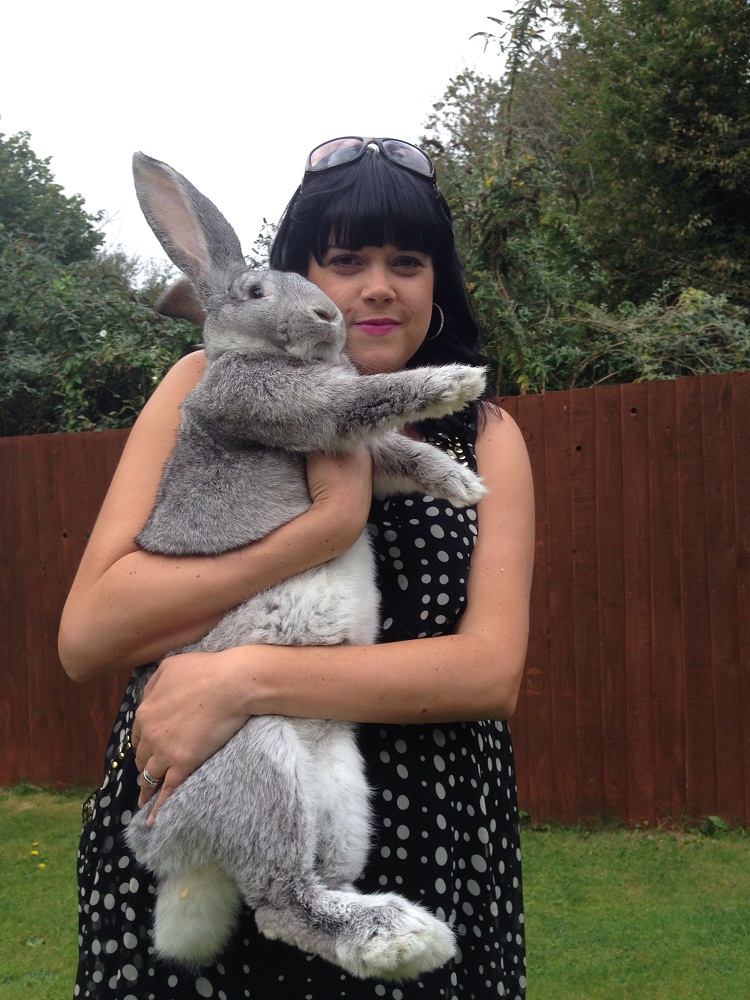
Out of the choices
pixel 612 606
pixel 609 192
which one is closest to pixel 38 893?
pixel 612 606

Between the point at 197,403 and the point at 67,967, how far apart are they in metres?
4.04

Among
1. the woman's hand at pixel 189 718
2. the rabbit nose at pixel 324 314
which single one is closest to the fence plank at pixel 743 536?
the rabbit nose at pixel 324 314

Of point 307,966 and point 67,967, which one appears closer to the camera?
point 307,966

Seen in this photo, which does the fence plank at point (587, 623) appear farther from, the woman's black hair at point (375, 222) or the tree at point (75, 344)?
the tree at point (75, 344)

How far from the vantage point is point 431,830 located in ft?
6.22

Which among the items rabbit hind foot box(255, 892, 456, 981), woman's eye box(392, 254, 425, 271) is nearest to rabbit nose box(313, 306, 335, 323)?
woman's eye box(392, 254, 425, 271)

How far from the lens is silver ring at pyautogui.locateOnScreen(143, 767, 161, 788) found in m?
1.83

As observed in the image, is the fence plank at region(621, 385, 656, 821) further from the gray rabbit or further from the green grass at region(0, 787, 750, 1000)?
the gray rabbit

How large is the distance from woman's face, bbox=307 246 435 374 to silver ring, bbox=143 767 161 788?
109 centimetres

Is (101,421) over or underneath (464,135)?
underneath

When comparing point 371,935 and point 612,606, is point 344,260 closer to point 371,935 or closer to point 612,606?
point 371,935

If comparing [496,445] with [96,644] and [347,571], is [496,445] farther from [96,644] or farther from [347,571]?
[96,644]

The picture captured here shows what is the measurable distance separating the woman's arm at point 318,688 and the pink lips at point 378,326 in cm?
75

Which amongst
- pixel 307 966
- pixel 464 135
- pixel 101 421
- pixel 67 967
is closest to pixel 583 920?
pixel 67 967
